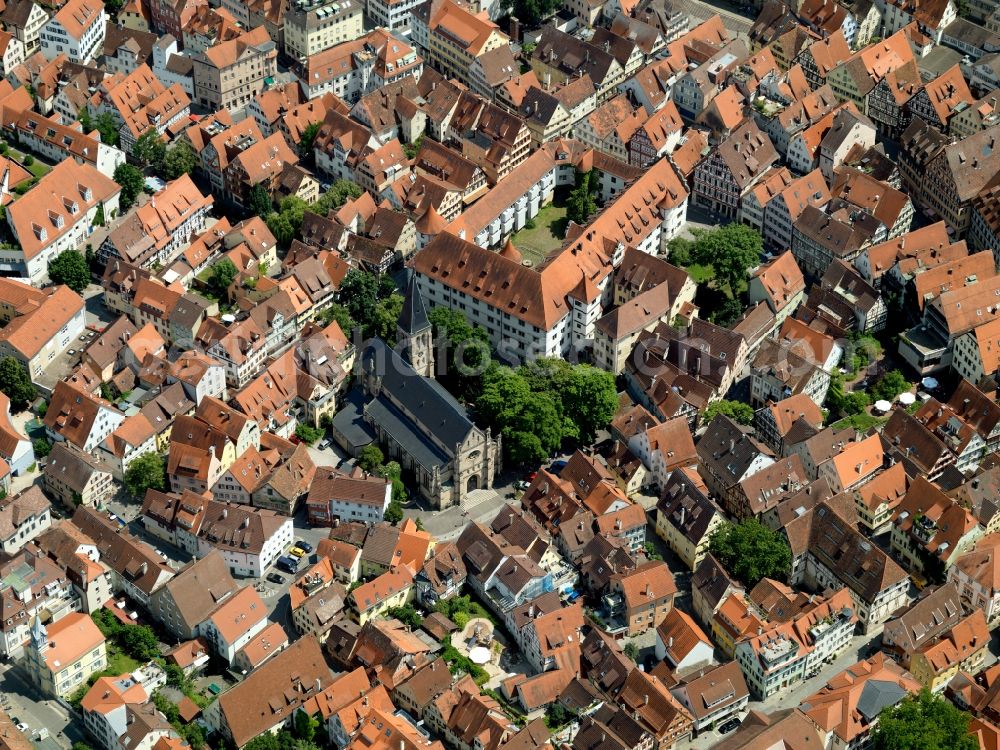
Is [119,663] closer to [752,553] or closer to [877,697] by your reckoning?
[752,553]

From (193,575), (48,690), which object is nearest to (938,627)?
(193,575)

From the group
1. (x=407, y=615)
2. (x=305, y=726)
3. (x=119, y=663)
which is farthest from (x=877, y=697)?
(x=119, y=663)

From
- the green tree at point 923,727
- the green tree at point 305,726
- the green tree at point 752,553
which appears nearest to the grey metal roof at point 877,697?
the green tree at point 923,727

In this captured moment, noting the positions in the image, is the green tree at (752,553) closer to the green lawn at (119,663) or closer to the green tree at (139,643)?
the green tree at (139,643)

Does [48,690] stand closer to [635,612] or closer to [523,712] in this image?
[523,712]

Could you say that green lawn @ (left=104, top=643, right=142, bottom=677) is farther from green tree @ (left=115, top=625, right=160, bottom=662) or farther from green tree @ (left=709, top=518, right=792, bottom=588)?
green tree @ (left=709, top=518, right=792, bottom=588)

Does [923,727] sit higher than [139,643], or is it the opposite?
[923,727]
